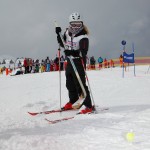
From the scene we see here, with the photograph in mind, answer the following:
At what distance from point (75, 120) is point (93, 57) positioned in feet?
78.1

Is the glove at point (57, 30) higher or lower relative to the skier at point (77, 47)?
higher

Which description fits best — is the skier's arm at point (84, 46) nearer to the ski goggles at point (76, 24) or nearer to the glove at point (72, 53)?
the glove at point (72, 53)

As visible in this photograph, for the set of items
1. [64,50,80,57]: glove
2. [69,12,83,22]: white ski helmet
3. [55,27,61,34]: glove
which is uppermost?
[69,12,83,22]: white ski helmet

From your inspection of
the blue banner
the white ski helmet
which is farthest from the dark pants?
the blue banner

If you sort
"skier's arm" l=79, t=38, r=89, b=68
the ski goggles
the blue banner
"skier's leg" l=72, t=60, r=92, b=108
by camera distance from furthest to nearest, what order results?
the blue banner
the ski goggles
"skier's leg" l=72, t=60, r=92, b=108
"skier's arm" l=79, t=38, r=89, b=68

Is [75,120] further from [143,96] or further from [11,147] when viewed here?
[143,96]

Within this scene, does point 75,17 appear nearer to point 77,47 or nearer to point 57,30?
point 57,30

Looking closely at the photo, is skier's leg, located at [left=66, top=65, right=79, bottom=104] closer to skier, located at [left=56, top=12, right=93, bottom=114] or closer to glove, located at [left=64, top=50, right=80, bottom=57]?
skier, located at [left=56, top=12, right=93, bottom=114]

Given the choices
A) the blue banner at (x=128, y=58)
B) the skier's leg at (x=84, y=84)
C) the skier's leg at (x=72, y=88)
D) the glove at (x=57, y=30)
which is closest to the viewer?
the skier's leg at (x=84, y=84)

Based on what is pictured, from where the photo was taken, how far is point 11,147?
159 inches

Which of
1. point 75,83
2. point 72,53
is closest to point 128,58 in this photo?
point 75,83

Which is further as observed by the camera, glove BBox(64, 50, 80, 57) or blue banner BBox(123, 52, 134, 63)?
blue banner BBox(123, 52, 134, 63)

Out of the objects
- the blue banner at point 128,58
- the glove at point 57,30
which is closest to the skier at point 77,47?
the glove at point 57,30

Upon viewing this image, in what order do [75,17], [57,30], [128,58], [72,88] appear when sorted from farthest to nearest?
1. [128,58]
2. [72,88]
3. [57,30]
4. [75,17]
